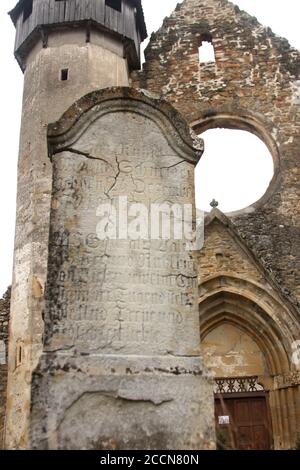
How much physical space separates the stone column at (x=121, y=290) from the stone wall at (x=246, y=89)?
6024mm

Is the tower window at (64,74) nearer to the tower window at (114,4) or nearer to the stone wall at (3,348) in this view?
the tower window at (114,4)

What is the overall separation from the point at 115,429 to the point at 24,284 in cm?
549

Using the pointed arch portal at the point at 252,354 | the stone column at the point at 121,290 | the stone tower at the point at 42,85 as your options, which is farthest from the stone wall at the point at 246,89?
the stone column at the point at 121,290

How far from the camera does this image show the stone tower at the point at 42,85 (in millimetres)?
8594

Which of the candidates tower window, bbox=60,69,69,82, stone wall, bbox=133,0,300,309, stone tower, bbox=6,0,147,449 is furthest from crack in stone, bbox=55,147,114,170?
tower window, bbox=60,69,69,82

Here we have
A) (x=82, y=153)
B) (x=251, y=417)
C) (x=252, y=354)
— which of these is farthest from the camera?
(x=252, y=354)

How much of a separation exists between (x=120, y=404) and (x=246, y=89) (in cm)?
995

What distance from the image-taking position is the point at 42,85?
1048cm

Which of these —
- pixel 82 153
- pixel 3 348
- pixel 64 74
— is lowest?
pixel 3 348

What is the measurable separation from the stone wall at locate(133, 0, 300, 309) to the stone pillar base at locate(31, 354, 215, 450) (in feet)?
21.5

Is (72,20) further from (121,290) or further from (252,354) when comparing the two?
(121,290)

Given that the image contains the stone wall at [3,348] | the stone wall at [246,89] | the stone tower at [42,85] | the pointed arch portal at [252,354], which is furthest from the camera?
the stone wall at [246,89]

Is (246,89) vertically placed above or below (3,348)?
above

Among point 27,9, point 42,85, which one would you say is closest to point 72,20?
point 42,85
